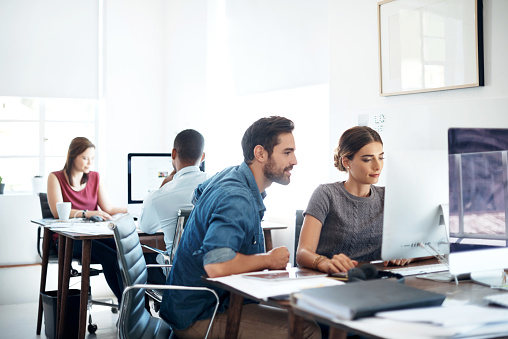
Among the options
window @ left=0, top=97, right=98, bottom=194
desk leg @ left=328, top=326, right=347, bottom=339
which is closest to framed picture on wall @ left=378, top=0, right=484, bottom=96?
desk leg @ left=328, top=326, right=347, bottom=339

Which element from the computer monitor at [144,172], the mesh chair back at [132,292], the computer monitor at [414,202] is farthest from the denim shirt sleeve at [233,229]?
the computer monitor at [144,172]

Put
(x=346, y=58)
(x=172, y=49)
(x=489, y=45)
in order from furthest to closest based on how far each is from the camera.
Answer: (x=172, y=49)
(x=346, y=58)
(x=489, y=45)

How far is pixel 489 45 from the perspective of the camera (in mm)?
2891

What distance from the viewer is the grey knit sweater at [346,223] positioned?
2646 millimetres

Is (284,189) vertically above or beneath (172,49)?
beneath

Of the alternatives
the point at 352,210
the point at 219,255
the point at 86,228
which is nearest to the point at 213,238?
the point at 219,255

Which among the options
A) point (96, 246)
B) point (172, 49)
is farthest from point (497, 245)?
Result: point (172, 49)

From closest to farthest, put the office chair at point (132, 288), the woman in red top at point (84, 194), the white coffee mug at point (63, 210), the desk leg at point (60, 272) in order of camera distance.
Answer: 1. the office chair at point (132, 288)
2. the desk leg at point (60, 272)
3. the white coffee mug at point (63, 210)
4. the woman in red top at point (84, 194)

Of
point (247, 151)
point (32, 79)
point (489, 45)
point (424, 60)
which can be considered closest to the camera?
point (247, 151)

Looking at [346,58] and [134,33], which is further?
[134,33]

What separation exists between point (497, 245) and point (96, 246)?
10.7 feet

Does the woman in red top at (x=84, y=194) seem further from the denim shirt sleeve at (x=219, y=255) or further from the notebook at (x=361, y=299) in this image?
the notebook at (x=361, y=299)

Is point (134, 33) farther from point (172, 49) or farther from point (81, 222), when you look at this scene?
point (81, 222)

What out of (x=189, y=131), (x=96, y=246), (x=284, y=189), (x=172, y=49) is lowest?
(x=96, y=246)
